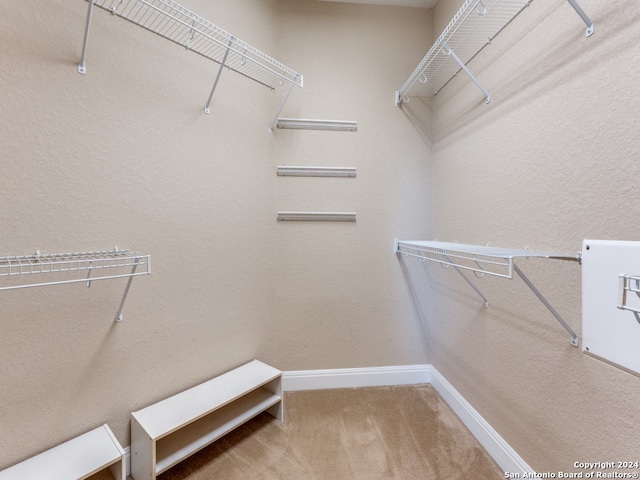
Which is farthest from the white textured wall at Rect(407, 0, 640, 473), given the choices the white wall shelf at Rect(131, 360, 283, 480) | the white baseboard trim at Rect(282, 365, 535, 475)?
the white wall shelf at Rect(131, 360, 283, 480)

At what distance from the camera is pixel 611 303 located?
2.58ft

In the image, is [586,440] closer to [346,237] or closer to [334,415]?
[334,415]

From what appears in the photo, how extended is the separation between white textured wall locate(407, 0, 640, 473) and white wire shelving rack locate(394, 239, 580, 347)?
0.06 metres

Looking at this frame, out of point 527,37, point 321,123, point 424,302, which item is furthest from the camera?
point 424,302

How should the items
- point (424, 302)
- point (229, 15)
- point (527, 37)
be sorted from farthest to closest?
point (424, 302) < point (229, 15) < point (527, 37)

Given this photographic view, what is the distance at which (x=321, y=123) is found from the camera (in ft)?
6.72

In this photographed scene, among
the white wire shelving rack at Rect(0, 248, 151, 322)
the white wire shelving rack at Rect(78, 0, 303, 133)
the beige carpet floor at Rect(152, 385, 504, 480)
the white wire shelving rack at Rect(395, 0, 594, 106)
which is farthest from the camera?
the beige carpet floor at Rect(152, 385, 504, 480)

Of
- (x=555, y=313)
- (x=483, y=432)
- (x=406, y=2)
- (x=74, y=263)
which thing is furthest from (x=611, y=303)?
(x=406, y=2)

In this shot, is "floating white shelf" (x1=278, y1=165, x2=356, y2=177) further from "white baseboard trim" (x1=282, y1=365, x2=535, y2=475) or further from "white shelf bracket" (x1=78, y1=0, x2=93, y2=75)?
"white baseboard trim" (x1=282, y1=365, x2=535, y2=475)

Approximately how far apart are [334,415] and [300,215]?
4.29 feet

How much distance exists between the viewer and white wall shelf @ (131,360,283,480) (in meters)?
1.29

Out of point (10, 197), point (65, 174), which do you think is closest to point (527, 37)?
point (65, 174)

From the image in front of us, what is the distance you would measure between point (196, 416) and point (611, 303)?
5.32ft

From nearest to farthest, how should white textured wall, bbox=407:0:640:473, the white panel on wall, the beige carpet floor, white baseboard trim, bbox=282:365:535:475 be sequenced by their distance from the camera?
the white panel on wall → white textured wall, bbox=407:0:640:473 → the beige carpet floor → white baseboard trim, bbox=282:365:535:475
